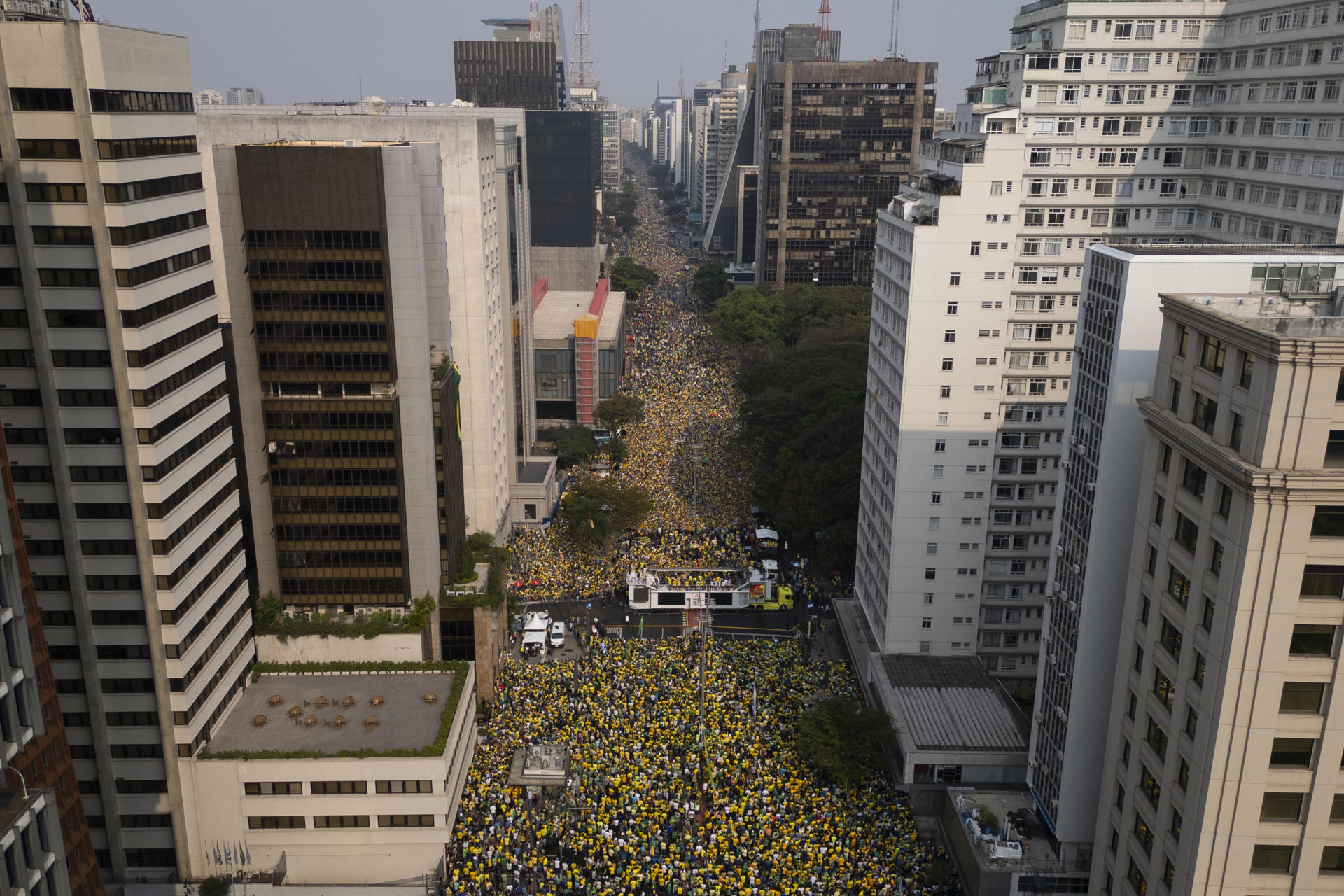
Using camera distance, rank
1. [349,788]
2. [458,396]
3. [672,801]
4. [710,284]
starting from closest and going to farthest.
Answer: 1. [349,788]
2. [672,801]
3. [458,396]
4. [710,284]

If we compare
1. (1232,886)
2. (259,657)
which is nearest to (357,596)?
(259,657)

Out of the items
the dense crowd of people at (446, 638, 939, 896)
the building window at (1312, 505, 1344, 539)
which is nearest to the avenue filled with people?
the dense crowd of people at (446, 638, 939, 896)

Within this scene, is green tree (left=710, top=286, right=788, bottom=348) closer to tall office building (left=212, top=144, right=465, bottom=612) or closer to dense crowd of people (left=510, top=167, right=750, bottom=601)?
dense crowd of people (left=510, top=167, right=750, bottom=601)

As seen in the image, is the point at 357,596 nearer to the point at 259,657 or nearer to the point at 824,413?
the point at 259,657

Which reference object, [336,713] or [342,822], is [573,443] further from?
[342,822]

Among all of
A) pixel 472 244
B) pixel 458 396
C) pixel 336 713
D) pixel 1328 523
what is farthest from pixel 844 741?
pixel 472 244

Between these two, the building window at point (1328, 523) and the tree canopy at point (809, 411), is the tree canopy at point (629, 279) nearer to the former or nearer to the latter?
the tree canopy at point (809, 411)
